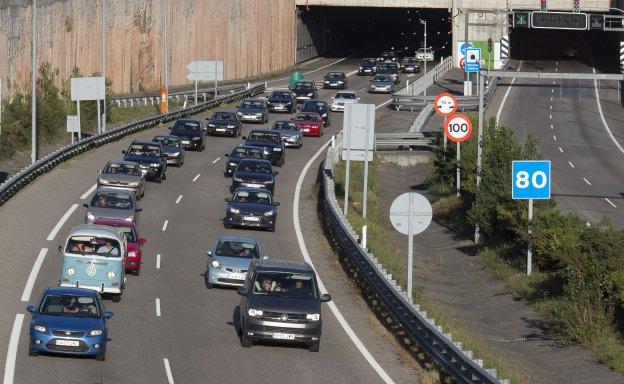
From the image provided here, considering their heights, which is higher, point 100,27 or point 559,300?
point 100,27

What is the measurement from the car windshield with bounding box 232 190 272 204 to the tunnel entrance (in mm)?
84140

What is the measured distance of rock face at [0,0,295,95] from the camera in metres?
76.8

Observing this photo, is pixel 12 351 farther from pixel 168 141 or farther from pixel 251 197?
pixel 168 141

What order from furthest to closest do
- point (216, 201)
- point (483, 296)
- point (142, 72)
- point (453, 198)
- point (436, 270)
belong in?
point (142, 72), point (453, 198), point (216, 201), point (436, 270), point (483, 296)

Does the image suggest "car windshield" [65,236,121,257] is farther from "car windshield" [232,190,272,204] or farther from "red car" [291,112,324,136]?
"red car" [291,112,324,136]

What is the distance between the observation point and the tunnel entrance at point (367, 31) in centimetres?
13384

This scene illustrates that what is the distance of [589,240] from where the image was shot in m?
31.8

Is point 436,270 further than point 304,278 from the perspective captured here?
Yes

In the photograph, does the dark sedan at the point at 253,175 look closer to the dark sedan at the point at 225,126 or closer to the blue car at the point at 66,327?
the dark sedan at the point at 225,126

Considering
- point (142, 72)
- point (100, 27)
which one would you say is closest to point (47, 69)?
A: point (100, 27)

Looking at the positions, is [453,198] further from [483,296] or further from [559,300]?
[559,300]

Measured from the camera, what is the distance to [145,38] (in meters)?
99.8

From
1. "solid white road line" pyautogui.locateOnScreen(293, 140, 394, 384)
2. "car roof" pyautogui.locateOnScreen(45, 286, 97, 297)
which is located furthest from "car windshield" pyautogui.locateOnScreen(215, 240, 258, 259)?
"car roof" pyautogui.locateOnScreen(45, 286, 97, 297)

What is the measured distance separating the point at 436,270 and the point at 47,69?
45.3 metres
